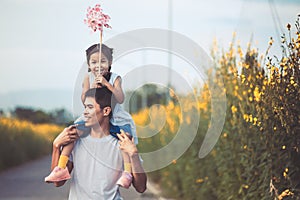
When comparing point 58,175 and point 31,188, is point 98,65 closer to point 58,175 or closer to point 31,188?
point 58,175

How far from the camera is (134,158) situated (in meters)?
3.98

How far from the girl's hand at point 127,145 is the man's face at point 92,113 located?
7.3 inches

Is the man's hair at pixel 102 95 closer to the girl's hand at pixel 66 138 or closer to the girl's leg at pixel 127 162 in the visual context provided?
the girl's hand at pixel 66 138

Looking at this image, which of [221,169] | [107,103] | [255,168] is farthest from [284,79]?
[107,103]

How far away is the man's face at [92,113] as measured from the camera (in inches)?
162

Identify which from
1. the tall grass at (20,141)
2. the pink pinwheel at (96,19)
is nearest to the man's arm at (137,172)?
the pink pinwheel at (96,19)

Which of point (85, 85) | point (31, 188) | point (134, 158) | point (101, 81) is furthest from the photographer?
point (31, 188)

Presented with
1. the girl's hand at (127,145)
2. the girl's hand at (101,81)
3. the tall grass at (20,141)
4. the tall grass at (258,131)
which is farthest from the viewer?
the tall grass at (20,141)

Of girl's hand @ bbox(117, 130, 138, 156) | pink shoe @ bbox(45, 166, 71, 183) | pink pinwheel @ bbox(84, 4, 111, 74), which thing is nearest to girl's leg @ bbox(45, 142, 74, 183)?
pink shoe @ bbox(45, 166, 71, 183)

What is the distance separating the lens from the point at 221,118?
8.14 meters

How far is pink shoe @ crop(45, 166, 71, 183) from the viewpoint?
399cm

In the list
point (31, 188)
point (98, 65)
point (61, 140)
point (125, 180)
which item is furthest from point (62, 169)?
point (31, 188)

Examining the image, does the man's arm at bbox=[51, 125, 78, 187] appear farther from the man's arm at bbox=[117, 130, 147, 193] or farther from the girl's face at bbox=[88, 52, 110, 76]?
the girl's face at bbox=[88, 52, 110, 76]

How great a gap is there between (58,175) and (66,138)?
218 mm
